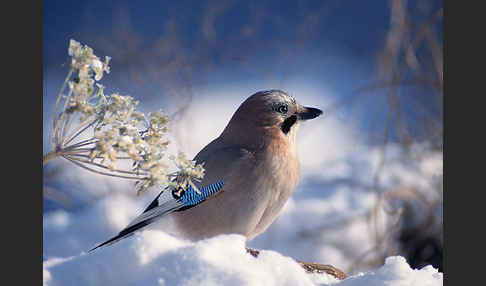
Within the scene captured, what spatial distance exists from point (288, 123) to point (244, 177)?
0.30 m

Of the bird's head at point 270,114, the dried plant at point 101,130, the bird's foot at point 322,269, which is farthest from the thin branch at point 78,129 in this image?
the bird's foot at point 322,269

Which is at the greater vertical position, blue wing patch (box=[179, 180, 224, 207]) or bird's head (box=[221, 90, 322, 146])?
bird's head (box=[221, 90, 322, 146])

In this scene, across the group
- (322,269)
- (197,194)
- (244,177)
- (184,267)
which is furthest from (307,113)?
(184,267)

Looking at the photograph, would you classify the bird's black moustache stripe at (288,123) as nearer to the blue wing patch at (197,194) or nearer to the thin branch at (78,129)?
the blue wing patch at (197,194)

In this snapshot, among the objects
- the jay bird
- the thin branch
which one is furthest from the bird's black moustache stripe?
the thin branch

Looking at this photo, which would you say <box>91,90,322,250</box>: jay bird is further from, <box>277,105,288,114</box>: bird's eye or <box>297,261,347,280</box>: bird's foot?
<box>297,261,347,280</box>: bird's foot

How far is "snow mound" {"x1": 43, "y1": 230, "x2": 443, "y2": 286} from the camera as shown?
60.1 inches

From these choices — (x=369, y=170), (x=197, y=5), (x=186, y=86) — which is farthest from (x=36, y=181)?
(x=369, y=170)

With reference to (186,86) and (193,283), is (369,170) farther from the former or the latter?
(193,283)

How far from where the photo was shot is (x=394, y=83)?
105 inches

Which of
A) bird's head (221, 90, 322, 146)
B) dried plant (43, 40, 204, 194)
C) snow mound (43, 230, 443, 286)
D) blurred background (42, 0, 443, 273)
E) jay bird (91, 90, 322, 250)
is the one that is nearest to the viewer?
dried plant (43, 40, 204, 194)

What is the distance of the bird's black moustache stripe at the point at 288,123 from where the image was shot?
80.2 inches

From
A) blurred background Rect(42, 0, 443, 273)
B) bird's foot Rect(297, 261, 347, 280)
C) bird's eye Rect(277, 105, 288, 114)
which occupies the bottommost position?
bird's foot Rect(297, 261, 347, 280)

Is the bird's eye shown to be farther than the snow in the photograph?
Yes
